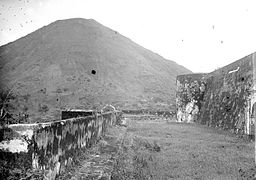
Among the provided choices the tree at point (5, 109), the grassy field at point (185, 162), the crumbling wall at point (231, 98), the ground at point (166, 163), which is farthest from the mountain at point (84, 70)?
the ground at point (166, 163)

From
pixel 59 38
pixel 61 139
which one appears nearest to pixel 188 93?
pixel 61 139

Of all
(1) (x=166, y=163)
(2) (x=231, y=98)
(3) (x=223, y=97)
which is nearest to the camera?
(1) (x=166, y=163)

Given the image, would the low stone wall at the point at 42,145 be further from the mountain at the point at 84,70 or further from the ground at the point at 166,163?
the mountain at the point at 84,70

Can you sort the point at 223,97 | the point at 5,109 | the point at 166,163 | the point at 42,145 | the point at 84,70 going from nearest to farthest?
the point at 42,145
the point at 166,163
the point at 5,109
the point at 223,97
the point at 84,70

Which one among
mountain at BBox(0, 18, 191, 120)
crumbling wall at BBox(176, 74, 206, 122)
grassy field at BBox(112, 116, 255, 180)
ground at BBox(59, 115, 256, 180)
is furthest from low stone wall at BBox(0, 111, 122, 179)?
mountain at BBox(0, 18, 191, 120)

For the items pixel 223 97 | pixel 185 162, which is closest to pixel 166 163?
pixel 185 162

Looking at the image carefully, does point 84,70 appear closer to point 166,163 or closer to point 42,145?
point 166,163

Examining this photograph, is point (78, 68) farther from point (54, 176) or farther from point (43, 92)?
point (54, 176)
